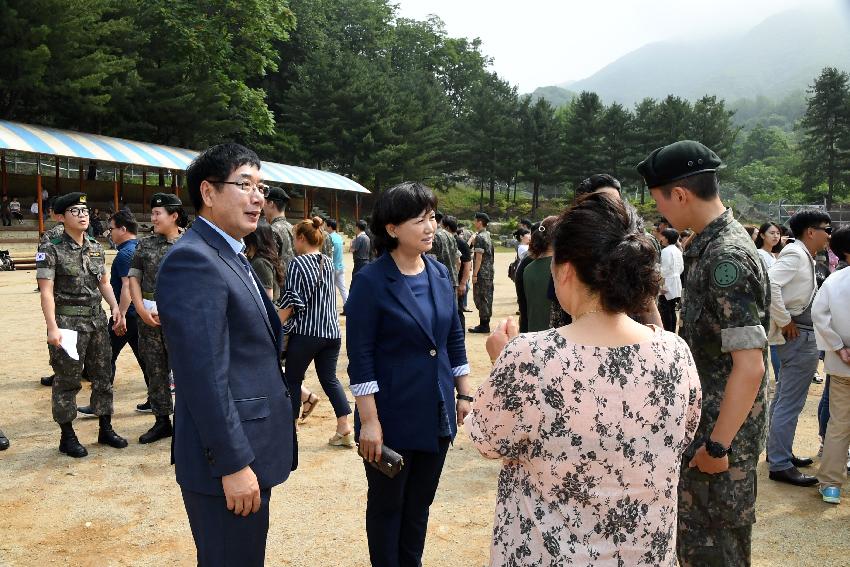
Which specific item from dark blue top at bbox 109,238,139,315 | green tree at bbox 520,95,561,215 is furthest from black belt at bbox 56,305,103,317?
green tree at bbox 520,95,561,215

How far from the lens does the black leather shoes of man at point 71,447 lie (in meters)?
5.01

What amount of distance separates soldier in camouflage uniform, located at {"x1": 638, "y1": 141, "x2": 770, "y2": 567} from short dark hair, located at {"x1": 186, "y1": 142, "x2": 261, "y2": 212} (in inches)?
58.6

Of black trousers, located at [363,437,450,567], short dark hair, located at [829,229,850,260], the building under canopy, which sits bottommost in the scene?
black trousers, located at [363,437,450,567]

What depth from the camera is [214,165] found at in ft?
7.32

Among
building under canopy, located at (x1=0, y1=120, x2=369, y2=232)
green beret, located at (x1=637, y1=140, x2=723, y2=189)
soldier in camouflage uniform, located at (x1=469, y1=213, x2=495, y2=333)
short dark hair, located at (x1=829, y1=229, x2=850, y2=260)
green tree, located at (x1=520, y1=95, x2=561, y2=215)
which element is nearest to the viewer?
green beret, located at (x1=637, y1=140, x2=723, y2=189)

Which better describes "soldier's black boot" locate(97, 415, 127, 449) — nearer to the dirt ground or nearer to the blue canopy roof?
the dirt ground

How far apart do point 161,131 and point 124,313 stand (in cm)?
2809

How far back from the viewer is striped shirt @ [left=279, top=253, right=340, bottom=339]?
4922 mm

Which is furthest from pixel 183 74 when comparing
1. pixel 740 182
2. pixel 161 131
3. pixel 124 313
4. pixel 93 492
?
pixel 740 182

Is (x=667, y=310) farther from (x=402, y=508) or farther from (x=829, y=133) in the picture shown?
(x=829, y=133)

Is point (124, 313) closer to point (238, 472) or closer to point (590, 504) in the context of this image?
point (238, 472)

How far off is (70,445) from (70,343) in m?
0.79

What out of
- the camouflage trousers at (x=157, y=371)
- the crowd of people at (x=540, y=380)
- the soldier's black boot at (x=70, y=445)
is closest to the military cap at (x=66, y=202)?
the camouflage trousers at (x=157, y=371)

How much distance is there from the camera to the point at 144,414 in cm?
613
